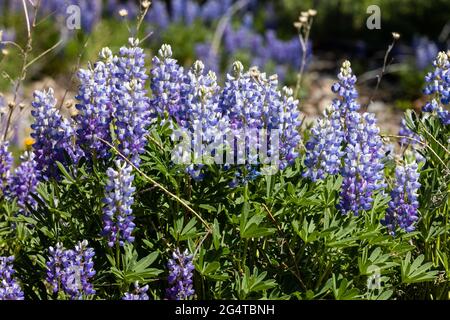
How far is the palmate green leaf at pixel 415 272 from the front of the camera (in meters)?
2.75

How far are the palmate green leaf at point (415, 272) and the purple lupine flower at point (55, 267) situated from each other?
120cm

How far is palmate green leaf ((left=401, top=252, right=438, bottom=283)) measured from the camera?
275cm

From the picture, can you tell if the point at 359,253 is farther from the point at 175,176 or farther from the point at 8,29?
the point at 8,29

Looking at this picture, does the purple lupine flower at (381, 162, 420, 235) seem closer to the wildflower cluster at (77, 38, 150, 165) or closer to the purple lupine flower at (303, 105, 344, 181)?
the purple lupine flower at (303, 105, 344, 181)

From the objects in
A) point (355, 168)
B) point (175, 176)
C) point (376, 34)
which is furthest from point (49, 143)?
point (376, 34)

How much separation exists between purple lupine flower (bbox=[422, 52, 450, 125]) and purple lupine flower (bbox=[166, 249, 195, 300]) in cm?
125

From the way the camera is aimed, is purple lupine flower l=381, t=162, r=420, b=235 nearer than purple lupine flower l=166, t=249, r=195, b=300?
No

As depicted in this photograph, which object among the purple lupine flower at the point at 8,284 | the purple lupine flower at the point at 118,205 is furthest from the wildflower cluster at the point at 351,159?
the purple lupine flower at the point at 8,284

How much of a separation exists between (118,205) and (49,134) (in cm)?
52

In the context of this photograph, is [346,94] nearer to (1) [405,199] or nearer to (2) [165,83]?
(1) [405,199]

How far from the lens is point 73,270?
2.68 metres

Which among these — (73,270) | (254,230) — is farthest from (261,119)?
(73,270)

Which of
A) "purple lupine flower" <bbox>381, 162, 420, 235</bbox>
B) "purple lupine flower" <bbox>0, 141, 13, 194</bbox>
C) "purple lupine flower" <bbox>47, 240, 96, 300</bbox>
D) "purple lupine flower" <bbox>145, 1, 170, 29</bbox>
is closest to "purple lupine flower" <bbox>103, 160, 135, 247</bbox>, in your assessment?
"purple lupine flower" <bbox>47, 240, 96, 300</bbox>

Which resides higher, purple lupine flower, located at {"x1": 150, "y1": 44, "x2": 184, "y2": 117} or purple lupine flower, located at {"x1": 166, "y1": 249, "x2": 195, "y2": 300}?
purple lupine flower, located at {"x1": 150, "y1": 44, "x2": 184, "y2": 117}
